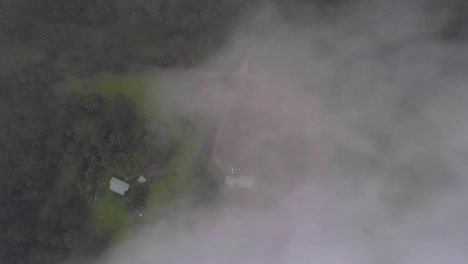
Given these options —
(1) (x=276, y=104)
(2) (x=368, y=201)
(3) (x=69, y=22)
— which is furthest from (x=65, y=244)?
(2) (x=368, y=201)

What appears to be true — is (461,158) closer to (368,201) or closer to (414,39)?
(368,201)

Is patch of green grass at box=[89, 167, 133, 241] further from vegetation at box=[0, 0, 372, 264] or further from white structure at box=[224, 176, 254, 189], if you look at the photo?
white structure at box=[224, 176, 254, 189]

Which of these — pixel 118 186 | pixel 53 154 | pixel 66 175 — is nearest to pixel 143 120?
pixel 118 186

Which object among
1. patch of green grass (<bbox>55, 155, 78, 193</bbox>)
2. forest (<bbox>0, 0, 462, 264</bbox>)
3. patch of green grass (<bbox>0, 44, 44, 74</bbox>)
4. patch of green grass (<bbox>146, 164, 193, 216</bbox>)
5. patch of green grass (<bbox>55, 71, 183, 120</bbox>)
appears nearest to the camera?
forest (<bbox>0, 0, 462, 264</bbox>)

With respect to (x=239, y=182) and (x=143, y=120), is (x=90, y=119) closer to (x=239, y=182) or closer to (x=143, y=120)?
(x=143, y=120)

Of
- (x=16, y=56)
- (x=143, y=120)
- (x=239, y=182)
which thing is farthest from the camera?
(x=16, y=56)

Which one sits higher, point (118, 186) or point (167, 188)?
point (167, 188)

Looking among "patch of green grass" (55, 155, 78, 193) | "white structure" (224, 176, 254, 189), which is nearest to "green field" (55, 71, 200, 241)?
"patch of green grass" (55, 155, 78, 193)
